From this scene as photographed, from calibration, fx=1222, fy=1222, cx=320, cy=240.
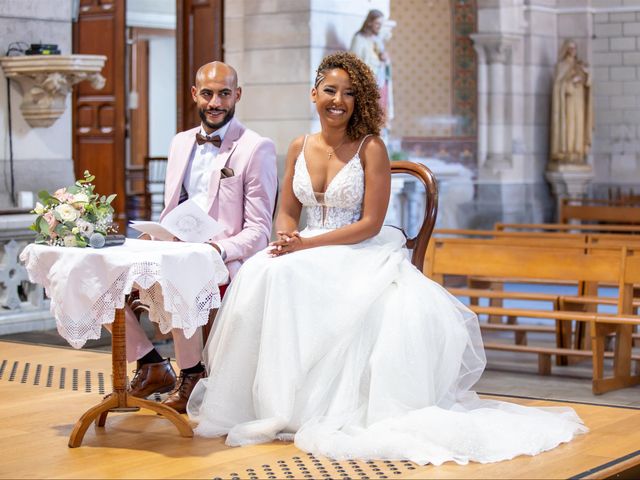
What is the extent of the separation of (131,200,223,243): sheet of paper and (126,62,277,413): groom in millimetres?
164

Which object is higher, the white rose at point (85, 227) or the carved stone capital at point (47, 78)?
the carved stone capital at point (47, 78)

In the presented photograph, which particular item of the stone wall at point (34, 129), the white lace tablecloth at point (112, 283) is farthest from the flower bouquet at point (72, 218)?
the stone wall at point (34, 129)

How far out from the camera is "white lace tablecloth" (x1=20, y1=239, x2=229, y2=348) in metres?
4.29

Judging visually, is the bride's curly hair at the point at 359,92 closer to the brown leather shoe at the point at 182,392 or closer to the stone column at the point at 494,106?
the brown leather shoe at the point at 182,392

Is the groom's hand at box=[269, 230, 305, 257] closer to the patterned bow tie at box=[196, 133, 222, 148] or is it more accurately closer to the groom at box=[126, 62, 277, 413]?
the groom at box=[126, 62, 277, 413]

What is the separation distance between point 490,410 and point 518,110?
9.71 metres

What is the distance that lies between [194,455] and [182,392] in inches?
27.4

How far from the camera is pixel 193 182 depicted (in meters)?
5.22

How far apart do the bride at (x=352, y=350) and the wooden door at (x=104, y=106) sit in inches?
235

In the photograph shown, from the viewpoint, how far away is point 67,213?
450cm

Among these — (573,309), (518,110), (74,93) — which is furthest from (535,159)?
(573,309)

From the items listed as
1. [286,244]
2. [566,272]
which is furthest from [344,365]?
[566,272]

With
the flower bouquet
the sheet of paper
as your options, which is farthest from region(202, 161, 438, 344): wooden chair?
the flower bouquet

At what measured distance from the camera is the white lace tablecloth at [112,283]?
429 cm
